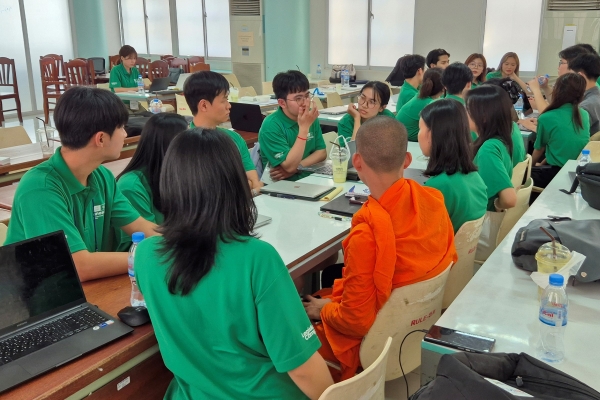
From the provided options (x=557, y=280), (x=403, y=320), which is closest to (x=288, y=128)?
(x=403, y=320)

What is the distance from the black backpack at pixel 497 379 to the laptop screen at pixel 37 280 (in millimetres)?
944

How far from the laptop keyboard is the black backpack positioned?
2.78ft

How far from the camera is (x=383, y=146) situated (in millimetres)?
1773

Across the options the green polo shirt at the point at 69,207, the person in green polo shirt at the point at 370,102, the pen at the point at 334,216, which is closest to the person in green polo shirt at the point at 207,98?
the pen at the point at 334,216

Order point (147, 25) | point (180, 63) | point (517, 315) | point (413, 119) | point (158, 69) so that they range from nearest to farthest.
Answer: point (517, 315) < point (413, 119) < point (158, 69) < point (180, 63) < point (147, 25)

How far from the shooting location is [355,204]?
2369mm

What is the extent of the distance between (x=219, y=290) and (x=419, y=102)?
3239mm

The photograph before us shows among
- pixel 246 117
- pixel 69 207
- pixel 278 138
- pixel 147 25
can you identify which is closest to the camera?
pixel 69 207

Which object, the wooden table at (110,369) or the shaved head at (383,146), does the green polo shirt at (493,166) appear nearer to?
the shaved head at (383,146)

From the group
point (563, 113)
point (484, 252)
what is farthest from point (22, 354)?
point (563, 113)

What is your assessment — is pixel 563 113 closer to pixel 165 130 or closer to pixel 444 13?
pixel 165 130

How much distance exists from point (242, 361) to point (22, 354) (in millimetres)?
526

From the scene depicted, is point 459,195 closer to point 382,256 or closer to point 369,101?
point 382,256

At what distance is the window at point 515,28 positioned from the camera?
6.75m
